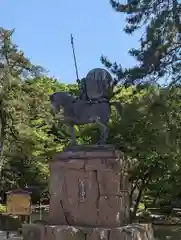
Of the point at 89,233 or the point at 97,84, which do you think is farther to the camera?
the point at 97,84

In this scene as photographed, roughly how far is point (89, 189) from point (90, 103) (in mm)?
1806

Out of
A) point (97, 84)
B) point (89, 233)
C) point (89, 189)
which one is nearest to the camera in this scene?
point (89, 233)

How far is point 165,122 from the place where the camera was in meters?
11.9

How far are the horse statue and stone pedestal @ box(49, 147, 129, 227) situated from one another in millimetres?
563

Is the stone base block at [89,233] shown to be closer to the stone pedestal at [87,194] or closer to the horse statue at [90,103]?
the stone pedestal at [87,194]

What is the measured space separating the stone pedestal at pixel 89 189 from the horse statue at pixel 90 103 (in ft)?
1.85

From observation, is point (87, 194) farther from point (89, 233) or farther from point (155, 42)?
point (155, 42)

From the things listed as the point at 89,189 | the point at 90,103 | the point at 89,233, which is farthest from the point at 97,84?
the point at 89,233

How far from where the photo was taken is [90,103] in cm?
912

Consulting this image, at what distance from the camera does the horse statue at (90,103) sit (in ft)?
29.5

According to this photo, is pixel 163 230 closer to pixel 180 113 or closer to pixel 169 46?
pixel 180 113

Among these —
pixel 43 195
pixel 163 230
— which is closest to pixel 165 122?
pixel 163 230

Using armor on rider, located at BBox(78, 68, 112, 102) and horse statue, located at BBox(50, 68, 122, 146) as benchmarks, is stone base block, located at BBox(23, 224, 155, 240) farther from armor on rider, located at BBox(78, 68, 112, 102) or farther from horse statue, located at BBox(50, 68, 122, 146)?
armor on rider, located at BBox(78, 68, 112, 102)

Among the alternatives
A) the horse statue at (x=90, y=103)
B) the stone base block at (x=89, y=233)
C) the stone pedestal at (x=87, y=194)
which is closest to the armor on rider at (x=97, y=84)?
the horse statue at (x=90, y=103)
